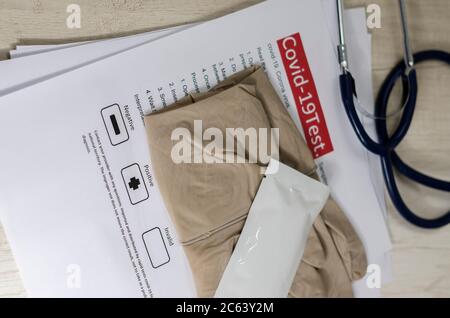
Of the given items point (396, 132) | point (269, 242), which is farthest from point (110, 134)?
point (396, 132)

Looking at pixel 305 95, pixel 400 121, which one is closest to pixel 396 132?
pixel 400 121

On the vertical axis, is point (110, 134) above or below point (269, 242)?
above

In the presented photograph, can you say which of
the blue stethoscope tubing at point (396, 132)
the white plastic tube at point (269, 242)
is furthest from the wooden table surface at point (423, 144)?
the white plastic tube at point (269, 242)

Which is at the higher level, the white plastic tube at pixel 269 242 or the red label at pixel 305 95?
the red label at pixel 305 95

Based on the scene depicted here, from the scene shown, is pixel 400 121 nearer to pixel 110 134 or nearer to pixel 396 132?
pixel 396 132

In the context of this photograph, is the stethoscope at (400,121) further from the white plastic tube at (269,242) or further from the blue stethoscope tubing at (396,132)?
the white plastic tube at (269,242)

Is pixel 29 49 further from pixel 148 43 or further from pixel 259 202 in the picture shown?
pixel 259 202

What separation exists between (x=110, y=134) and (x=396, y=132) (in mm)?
371

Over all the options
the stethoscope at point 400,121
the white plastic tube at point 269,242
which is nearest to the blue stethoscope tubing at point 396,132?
the stethoscope at point 400,121

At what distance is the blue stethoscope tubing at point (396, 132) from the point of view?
530 mm

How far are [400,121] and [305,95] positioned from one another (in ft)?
0.43

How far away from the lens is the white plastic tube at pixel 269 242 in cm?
52

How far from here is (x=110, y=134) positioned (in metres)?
0.53
